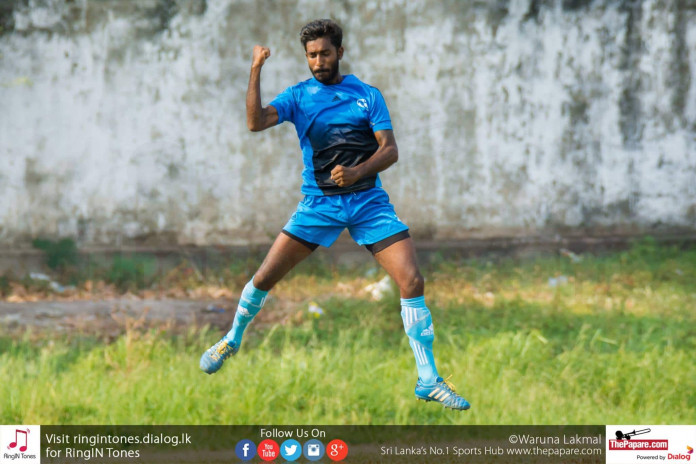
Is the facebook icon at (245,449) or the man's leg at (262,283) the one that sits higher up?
the man's leg at (262,283)

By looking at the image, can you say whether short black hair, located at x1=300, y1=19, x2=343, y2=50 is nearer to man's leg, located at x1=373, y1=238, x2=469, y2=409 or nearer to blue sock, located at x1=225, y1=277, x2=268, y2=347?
man's leg, located at x1=373, y1=238, x2=469, y2=409

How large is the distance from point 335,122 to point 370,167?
0.31 metres

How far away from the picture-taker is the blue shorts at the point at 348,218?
3.97 metres

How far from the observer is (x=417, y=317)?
396cm

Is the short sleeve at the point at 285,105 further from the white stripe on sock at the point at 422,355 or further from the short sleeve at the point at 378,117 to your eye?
the white stripe on sock at the point at 422,355

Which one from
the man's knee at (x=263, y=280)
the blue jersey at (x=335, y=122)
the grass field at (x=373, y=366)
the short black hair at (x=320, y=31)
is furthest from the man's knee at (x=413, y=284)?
the grass field at (x=373, y=366)

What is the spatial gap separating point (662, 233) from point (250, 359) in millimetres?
6607

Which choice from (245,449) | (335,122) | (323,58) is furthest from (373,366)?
(323,58)

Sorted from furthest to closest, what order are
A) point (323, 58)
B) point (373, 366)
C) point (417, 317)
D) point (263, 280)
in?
point (373, 366)
point (263, 280)
point (417, 317)
point (323, 58)

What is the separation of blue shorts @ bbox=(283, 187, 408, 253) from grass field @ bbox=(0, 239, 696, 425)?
3.23 meters

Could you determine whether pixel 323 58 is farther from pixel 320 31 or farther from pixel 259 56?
pixel 259 56

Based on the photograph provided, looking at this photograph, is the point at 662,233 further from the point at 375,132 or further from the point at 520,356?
the point at 375,132

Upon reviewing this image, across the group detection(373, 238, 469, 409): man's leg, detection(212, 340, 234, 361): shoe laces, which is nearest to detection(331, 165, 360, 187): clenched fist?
detection(373, 238, 469, 409): man's leg

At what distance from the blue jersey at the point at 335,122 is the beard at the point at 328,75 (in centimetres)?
4
